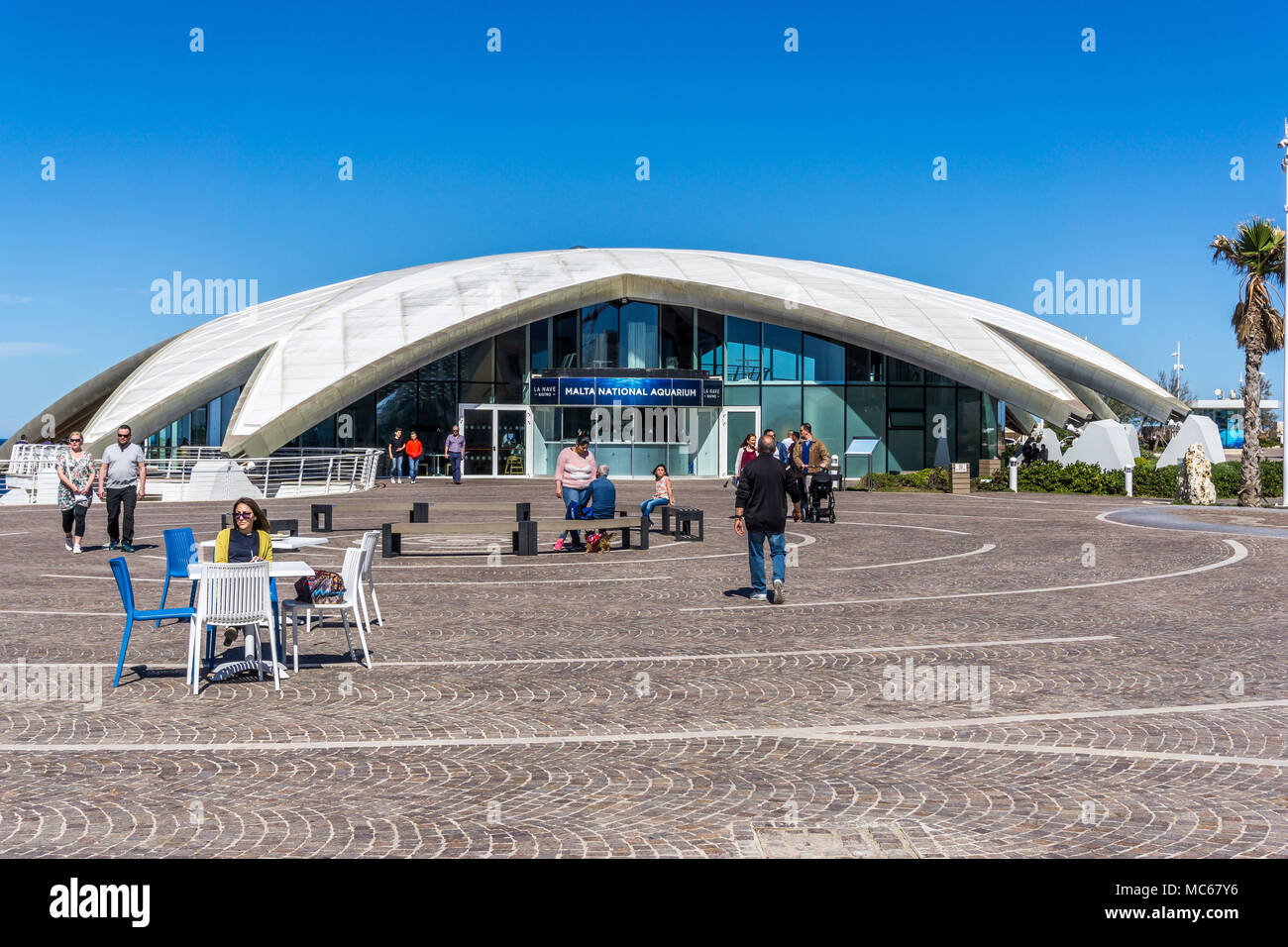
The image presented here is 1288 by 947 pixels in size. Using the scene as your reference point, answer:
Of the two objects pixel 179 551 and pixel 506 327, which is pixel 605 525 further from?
pixel 506 327

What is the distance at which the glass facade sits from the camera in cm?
4134

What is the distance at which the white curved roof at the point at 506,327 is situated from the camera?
36.9 metres

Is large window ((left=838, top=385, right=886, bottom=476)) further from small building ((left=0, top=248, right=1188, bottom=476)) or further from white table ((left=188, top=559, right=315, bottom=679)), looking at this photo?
white table ((left=188, top=559, right=315, bottom=679))

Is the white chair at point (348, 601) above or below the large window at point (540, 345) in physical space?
below

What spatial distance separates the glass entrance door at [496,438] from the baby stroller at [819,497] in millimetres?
20459

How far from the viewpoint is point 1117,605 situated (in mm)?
11172

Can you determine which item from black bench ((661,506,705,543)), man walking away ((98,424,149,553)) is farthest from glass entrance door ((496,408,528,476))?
man walking away ((98,424,149,553))

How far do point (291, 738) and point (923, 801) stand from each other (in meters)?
3.29

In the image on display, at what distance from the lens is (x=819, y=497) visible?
73.0 ft

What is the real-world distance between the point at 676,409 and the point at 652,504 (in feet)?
77.9

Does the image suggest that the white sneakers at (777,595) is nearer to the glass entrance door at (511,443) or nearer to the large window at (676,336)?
the glass entrance door at (511,443)

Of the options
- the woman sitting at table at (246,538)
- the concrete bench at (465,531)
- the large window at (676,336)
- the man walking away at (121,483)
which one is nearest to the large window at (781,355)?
the large window at (676,336)

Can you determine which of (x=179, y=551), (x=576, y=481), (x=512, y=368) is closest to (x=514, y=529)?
(x=576, y=481)

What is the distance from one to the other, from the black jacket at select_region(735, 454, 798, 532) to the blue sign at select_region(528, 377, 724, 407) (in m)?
29.8
